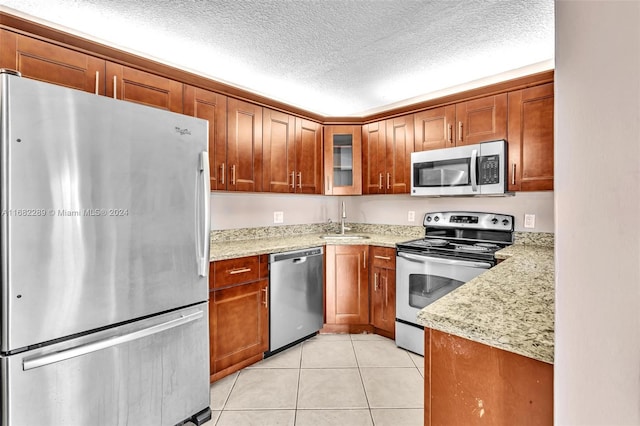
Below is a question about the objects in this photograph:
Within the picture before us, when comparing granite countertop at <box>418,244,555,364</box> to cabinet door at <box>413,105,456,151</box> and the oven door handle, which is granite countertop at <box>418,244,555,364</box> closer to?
the oven door handle

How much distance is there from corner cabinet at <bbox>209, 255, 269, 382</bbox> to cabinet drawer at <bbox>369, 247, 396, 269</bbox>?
107 cm

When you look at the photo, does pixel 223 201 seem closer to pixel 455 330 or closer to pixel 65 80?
pixel 65 80

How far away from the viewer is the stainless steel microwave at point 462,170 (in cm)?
238

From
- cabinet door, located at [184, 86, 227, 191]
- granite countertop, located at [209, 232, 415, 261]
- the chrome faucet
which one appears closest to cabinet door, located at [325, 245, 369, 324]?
granite countertop, located at [209, 232, 415, 261]

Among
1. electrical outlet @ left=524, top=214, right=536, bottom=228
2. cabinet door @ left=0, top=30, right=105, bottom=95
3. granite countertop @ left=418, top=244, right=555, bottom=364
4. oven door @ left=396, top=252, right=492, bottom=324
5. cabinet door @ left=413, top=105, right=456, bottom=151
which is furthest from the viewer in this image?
cabinet door @ left=413, top=105, right=456, bottom=151

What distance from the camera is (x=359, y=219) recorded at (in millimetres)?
3787

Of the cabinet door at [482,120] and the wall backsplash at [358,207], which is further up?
the cabinet door at [482,120]

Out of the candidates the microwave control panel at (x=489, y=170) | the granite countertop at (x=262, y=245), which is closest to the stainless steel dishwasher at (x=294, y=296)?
the granite countertop at (x=262, y=245)

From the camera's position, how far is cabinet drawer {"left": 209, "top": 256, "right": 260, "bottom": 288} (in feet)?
6.81

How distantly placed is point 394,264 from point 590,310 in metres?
2.43

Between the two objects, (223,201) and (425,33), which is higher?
(425,33)

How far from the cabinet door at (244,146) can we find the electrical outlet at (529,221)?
2351 mm

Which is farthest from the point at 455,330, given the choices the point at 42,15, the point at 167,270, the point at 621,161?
the point at 42,15

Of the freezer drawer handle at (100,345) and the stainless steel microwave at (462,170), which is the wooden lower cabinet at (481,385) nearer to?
the freezer drawer handle at (100,345)
